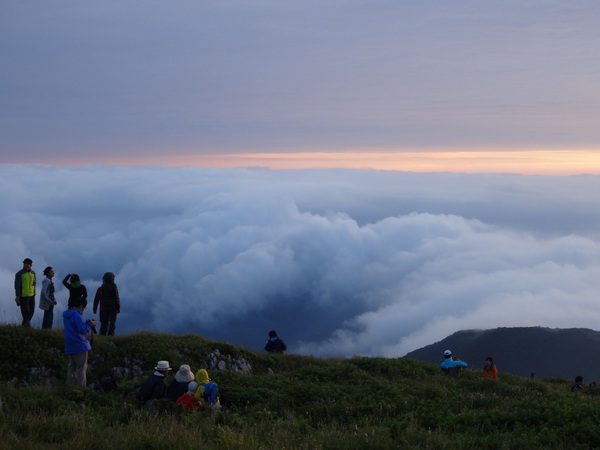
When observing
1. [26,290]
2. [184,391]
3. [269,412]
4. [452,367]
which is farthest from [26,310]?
[452,367]

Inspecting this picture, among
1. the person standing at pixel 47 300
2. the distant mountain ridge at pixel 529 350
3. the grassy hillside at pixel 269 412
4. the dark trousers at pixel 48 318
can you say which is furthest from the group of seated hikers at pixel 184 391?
the distant mountain ridge at pixel 529 350

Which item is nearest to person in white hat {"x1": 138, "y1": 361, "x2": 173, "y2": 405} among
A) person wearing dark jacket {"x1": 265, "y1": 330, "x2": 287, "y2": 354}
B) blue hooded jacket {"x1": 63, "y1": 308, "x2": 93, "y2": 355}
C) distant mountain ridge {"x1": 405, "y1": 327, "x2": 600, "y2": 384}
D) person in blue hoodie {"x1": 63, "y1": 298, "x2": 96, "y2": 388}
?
person in blue hoodie {"x1": 63, "y1": 298, "x2": 96, "y2": 388}

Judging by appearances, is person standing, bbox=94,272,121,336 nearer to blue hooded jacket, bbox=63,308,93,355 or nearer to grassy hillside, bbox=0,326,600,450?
grassy hillside, bbox=0,326,600,450

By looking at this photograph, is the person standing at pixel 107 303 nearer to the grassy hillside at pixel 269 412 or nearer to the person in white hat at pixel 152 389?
the grassy hillside at pixel 269 412

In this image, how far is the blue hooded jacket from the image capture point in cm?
1431

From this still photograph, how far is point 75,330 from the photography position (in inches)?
566

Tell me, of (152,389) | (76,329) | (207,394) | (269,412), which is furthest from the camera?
(76,329)

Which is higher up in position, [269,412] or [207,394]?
[207,394]

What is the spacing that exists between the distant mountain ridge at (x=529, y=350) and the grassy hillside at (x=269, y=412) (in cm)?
12636

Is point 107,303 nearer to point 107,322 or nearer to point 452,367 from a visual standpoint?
point 107,322

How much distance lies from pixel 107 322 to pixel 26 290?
2.81m

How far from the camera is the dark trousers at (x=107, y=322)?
21078 mm

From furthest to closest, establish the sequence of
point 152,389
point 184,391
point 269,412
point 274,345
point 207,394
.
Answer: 1. point 274,345
2. point 184,391
3. point 152,389
4. point 207,394
5. point 269,412

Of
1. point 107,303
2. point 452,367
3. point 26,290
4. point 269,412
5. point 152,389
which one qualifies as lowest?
point 452,367
